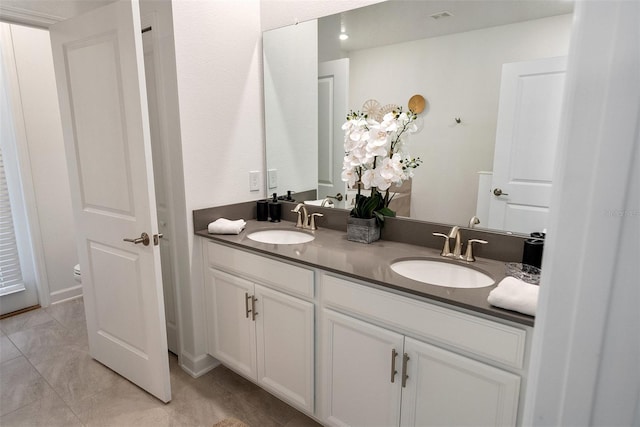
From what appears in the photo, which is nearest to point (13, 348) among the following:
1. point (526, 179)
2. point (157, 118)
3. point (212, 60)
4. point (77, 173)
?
point (77, 173)

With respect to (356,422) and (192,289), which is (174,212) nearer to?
(192,289)

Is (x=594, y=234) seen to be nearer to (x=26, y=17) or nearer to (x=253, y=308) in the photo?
(x=253, y=308)

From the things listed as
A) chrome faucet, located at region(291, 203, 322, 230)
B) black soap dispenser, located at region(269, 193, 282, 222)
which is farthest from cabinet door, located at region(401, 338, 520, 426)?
black soap dispenser, located at region(269, 193, 282, 222)

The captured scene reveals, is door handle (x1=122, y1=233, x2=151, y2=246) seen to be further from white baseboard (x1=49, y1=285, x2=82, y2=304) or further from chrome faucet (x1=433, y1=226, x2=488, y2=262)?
white baseboard (x1=49, y1=285, x2=82, y2=304)

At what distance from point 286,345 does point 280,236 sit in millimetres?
655

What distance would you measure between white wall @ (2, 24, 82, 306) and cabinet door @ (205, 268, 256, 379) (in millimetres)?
1801

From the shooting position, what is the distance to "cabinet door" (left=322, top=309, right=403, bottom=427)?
1.38 metres

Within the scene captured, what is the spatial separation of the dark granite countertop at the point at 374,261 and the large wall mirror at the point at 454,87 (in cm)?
21

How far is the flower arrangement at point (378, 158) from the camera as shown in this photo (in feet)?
5.54

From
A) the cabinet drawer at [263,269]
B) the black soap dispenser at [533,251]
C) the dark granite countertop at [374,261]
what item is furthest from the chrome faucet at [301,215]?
the black soap dispenser at [533,251]

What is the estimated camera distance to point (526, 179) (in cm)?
151

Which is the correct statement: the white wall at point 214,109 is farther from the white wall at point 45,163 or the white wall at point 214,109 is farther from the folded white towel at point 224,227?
the white wall at point 45,163

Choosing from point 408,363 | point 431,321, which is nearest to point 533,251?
point 431,321

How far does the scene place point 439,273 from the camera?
5.14 feet
